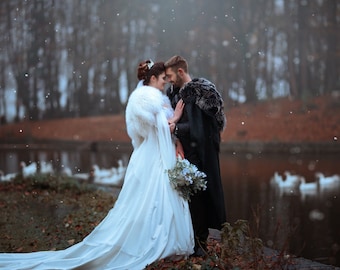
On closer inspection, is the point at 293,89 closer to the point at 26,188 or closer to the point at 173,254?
the point at 26,188

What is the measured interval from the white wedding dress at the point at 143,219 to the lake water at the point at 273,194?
675 millimetres

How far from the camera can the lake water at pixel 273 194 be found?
5.62 metres

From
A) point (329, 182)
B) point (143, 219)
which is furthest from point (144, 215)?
point (329, 182)

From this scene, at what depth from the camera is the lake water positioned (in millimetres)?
5621

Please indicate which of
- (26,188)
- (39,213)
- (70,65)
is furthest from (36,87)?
(39,213)

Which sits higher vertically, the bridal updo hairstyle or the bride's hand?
the bridal updo hairstyle

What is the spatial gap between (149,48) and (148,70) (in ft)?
42.6

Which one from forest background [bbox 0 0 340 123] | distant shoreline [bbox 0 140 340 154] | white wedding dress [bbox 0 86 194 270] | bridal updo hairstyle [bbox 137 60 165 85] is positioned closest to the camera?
white wedding dress [bbox 0 86 194 270]

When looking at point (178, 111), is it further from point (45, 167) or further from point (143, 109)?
point (45, 167)

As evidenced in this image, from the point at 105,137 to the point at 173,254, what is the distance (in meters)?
13.3

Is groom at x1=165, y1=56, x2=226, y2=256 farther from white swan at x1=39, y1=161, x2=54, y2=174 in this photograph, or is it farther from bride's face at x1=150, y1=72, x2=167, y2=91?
white swan at x1=39, y1=161, x2=54, y2=174

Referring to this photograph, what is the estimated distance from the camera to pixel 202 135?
13.6ft

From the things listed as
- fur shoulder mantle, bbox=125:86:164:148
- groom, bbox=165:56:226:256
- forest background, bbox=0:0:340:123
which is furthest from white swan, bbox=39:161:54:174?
groom, bbox=165:56:226:256

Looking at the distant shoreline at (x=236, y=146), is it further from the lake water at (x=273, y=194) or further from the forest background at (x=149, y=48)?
the forest background at (x=149, y=48)
